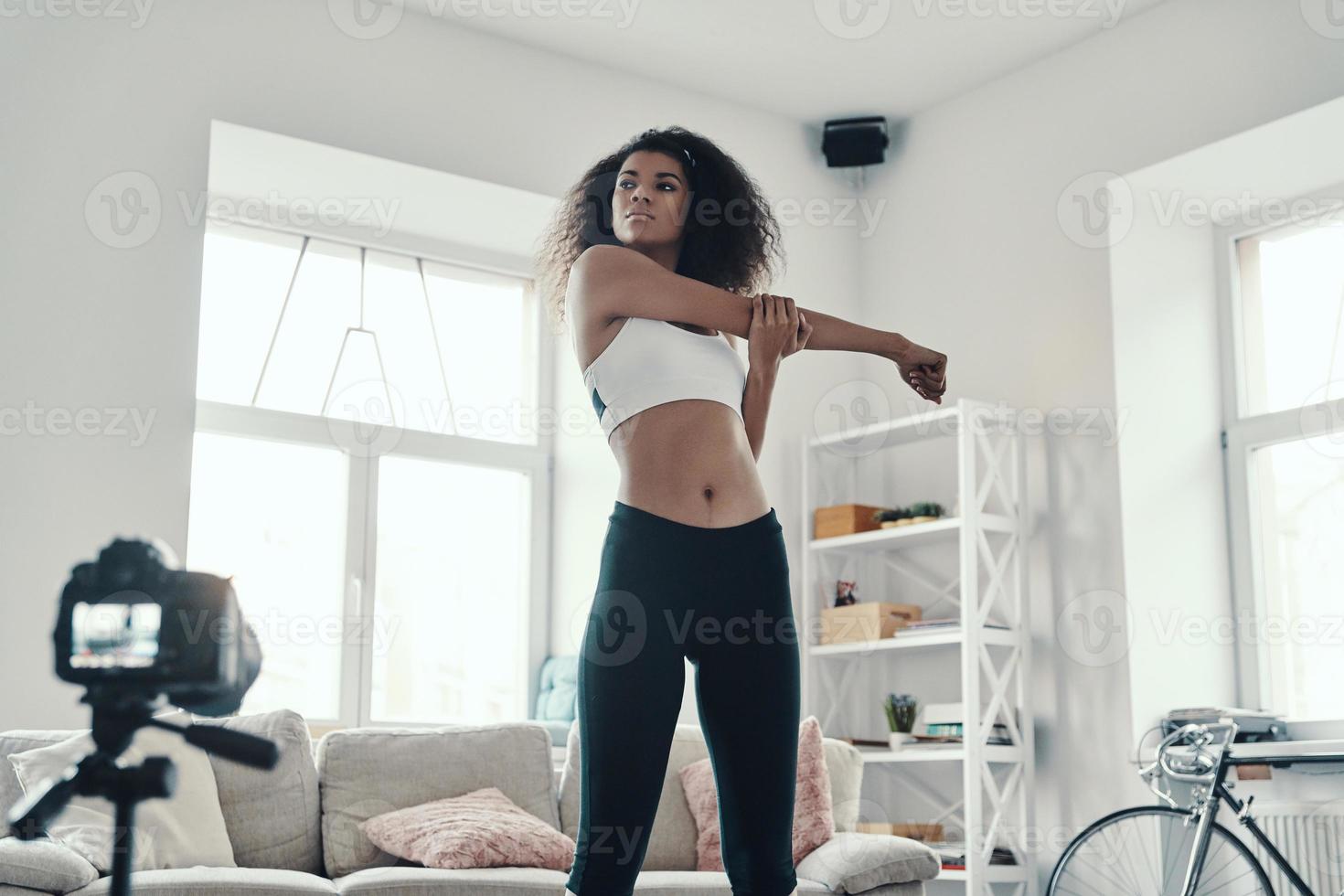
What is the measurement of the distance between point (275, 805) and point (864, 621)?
1902mm

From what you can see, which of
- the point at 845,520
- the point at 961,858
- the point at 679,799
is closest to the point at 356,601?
the point at 679,799

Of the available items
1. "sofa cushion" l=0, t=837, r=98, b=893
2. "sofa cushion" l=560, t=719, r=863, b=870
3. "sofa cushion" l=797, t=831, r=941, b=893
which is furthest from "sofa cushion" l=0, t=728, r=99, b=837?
"sofa cushion" l=797, t=831, r=941, b=893

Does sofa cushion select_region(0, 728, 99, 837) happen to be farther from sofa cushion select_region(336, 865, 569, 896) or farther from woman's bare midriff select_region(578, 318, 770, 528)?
woman's bare midriff select_region(578, 318, 770, 528)

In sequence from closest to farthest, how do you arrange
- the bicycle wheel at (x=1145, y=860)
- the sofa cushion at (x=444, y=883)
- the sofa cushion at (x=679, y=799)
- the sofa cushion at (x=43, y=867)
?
the sofa cushion at (x=43, y=867), the sofa cushion at (x=444, y=883), the sofa cushion at (x=679, y=799), the bicycle wheel at (x=1145, y=860)

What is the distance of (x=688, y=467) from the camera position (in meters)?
1.59

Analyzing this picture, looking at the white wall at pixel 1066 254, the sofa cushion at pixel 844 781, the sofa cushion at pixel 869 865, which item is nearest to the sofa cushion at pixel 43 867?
the sofa cushion at pixel 869 865

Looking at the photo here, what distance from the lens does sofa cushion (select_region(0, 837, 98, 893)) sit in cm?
238

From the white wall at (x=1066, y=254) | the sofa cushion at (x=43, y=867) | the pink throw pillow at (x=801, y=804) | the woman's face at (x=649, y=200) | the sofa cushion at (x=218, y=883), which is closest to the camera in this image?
the woman's face at (x=649, y=200)

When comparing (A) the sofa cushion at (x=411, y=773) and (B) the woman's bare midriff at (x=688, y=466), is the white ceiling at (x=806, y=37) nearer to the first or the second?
(A) the sofa cushion at (x=411, y=773)

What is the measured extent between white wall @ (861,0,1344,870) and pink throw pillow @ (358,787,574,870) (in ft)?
5.38

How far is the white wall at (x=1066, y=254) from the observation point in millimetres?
3838

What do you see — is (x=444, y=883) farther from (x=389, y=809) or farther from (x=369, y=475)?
(x=369, y=475)

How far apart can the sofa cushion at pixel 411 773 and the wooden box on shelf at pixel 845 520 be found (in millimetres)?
1339

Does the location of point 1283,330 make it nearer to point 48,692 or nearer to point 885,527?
point 885,527
